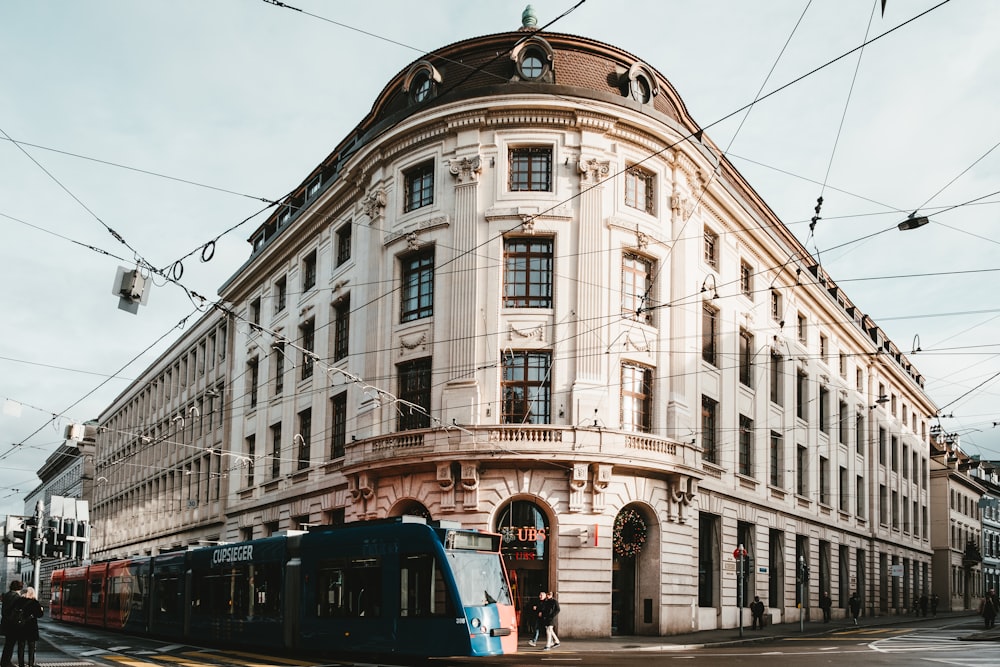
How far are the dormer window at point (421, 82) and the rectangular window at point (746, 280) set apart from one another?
14799 mm

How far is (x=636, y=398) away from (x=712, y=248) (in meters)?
9.00

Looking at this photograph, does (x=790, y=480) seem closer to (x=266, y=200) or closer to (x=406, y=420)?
(x=406, y=420)

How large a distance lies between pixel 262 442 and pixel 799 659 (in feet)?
95.1

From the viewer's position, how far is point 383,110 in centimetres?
3775

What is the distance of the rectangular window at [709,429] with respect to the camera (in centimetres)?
3728

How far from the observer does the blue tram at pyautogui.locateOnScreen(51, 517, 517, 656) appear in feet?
66.5

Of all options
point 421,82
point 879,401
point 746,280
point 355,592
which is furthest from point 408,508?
point 879,401

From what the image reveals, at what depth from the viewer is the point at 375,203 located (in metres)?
36.1

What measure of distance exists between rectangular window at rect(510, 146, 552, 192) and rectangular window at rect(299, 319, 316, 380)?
40.3ft

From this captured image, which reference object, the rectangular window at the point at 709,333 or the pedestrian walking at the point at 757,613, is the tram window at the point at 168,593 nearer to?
the rectangular window at the point at 709,333

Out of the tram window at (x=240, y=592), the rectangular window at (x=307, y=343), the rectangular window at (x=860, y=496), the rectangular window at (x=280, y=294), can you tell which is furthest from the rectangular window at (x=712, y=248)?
the rectangular window at (x=860, y=496)

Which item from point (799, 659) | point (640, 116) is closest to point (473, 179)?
point (640, 116)

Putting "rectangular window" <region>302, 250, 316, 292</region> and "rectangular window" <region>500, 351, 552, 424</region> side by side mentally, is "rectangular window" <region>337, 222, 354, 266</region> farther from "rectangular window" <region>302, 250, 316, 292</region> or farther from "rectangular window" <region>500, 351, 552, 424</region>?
"rectangular window" <region>500, 351, 552, 424</region>

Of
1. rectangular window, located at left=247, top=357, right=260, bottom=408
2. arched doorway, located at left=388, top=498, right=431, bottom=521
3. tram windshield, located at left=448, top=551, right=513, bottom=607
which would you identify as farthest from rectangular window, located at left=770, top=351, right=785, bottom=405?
tram windshield, located at left=448, top=551, right=513, bottom=607
